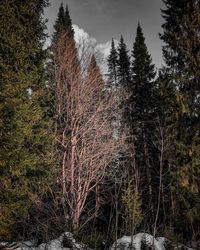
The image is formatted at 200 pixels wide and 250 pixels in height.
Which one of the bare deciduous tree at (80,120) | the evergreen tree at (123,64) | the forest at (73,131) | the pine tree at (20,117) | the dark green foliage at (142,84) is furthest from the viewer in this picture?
the evergreen tree at (123,64)

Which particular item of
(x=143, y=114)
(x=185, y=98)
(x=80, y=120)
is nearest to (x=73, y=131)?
(x=80, y=120)

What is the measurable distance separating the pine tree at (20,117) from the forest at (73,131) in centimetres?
3

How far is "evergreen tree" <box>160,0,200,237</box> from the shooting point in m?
10.5

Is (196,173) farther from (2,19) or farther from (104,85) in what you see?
A: (2,19)

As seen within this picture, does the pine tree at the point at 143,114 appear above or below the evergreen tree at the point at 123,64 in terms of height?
below

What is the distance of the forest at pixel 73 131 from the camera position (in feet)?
25.7

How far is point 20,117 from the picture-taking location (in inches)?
312

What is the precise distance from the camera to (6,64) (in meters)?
8.48

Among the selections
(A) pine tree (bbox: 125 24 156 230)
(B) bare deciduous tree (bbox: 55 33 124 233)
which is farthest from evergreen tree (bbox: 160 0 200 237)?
(A) pine tree (bbox: 125 24 156 230)

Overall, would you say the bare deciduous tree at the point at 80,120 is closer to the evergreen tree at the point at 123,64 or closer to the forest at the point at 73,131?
the forest at the point at 73,131

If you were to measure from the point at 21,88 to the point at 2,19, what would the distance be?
2656mm

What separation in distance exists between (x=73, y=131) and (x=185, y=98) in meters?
5.23

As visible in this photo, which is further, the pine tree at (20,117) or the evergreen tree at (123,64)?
the evergreen tree at (123,64)

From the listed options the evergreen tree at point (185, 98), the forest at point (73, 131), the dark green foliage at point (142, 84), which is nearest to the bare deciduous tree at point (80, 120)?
the forest at point (73, 131)
